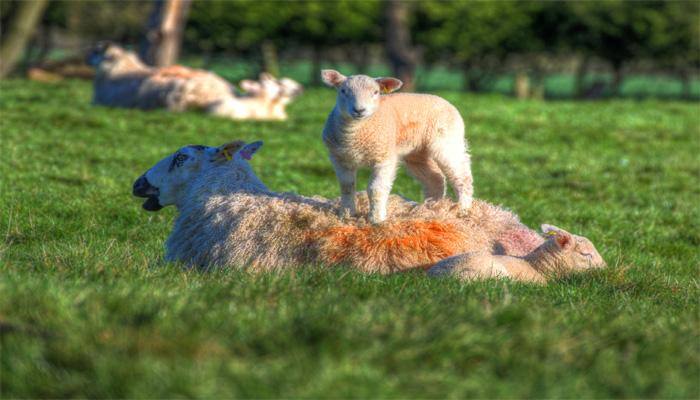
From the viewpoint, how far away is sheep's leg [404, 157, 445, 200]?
7309mm

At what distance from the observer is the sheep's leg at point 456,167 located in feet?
22.8

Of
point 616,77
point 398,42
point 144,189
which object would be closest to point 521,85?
point 616,77

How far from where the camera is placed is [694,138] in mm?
16969

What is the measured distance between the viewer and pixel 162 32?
21.4m

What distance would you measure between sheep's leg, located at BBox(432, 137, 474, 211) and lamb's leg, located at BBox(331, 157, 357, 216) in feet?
1.96

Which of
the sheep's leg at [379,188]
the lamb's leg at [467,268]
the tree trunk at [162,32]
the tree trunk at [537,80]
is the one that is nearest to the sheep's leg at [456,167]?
the sheep's leg at [379,188]

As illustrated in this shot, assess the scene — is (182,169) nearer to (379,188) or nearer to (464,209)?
(379,188)

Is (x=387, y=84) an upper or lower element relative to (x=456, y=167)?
upper

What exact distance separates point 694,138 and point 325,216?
11719mm

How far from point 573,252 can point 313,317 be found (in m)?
3.14

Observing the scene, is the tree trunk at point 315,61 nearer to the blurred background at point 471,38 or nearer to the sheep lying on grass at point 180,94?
the blurred background at point 471,38

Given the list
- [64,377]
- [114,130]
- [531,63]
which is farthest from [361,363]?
[531,63]

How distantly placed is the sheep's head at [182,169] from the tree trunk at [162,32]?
14.3 meters

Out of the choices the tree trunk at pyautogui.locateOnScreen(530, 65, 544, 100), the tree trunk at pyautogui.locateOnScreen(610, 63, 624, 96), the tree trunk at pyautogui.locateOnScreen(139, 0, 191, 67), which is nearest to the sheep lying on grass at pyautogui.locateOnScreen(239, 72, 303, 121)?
the tree trunk at pyautogui.locateOnScreen(139, 0, 191, 67)
